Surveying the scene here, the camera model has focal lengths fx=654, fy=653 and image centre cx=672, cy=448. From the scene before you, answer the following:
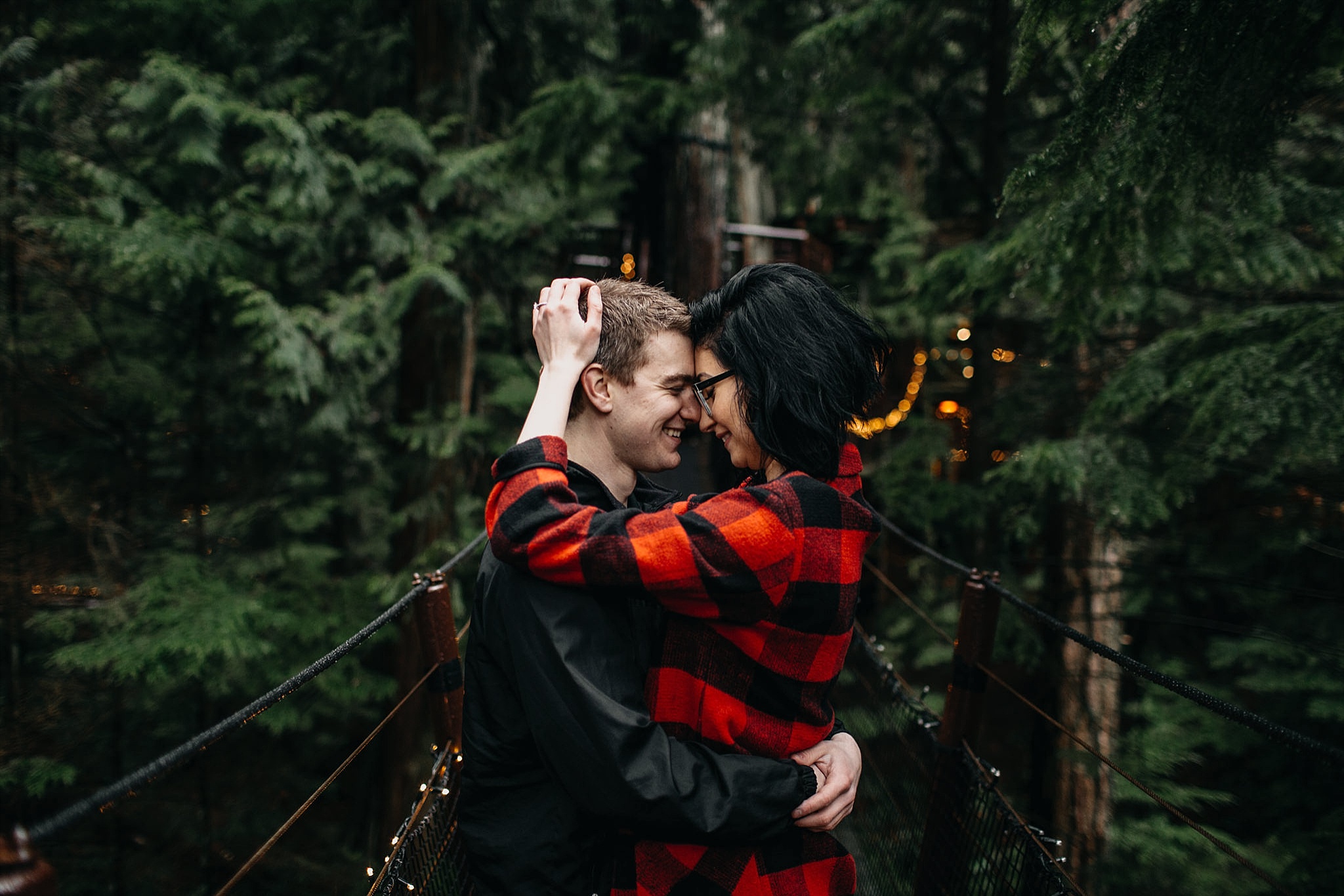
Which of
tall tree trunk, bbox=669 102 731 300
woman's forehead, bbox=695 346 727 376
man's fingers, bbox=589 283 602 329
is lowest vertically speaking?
woman's forehead, bbox=695 346 727 376

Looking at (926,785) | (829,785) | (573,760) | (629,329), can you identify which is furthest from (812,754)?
(926,785)

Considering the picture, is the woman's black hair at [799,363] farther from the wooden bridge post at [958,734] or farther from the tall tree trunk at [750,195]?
the tall tree trunk at [750,195]

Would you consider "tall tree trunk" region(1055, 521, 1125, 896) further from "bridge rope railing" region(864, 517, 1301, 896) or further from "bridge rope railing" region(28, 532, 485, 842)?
"bridge rope railing" region(28, 532, 485, 842)

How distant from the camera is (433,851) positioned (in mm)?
1506

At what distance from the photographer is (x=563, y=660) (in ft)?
3.34

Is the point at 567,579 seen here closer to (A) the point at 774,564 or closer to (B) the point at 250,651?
(A) the point at 774,564

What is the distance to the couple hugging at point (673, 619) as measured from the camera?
1.02 meters

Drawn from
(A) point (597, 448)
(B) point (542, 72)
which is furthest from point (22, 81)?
(A) point (597, 448)

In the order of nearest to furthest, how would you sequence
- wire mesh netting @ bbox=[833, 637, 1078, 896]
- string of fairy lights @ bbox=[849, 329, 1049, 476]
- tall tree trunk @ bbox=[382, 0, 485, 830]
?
wire mesh netting @ bbox=[833, 637, 1078, 896], tall tree trunk @ bbox=[382, 0, 485, 830], string of fairy lights @ bbox=[849, 329, 1049, 476]

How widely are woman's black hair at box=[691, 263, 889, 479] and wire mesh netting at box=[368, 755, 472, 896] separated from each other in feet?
2.81

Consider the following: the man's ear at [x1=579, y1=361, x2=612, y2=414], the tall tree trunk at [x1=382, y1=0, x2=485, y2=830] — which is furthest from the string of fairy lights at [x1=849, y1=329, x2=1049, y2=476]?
the man's ear at [x1=579, y1=361, x2=612, y2=414]

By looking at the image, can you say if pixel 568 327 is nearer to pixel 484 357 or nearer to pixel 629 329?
pixel 629 329

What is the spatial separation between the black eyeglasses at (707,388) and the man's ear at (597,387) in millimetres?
184

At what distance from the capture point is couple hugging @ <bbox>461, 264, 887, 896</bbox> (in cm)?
102
